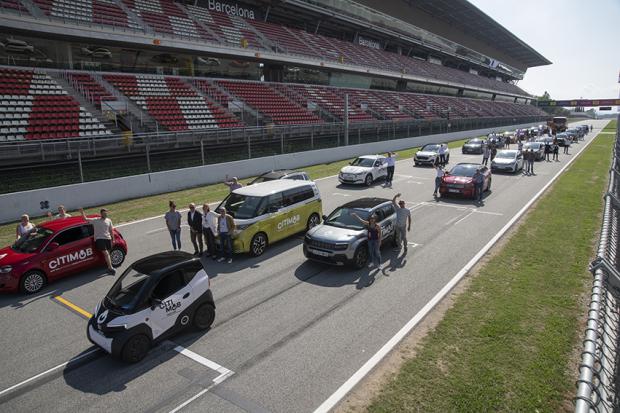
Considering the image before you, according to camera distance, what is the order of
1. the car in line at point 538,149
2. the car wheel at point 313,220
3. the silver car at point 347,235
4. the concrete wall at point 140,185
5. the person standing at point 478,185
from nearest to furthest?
the silver car at point 347,235 → the car wheel at point 313,220 → the concrete wall at point 140,185 → the person standing at point 478,185 → the car in line at point 538,149

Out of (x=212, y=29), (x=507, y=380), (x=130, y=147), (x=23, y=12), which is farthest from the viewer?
(x=212, y=29)

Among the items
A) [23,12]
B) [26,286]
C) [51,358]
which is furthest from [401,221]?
[23,12]

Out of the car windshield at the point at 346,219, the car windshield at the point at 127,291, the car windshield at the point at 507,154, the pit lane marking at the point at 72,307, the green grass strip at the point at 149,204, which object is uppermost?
Answer: the car windshield at the point at 507,154

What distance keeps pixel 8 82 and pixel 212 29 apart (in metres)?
19.3

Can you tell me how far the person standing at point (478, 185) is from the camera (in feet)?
57.0

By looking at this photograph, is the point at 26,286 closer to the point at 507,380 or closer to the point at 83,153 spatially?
the point at 507,380

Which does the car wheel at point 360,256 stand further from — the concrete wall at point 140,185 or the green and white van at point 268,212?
the concrete wall at point 140,185

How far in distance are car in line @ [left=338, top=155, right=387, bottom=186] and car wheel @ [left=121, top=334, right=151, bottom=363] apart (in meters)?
16.4

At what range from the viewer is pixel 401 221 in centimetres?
1130

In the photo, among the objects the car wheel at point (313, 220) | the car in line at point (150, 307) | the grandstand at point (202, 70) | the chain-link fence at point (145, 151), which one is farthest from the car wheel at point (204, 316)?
the grandstand at point (202, 70)

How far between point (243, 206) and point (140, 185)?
10.8 m

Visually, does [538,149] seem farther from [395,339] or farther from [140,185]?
[395,339]

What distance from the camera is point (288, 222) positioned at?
12.6 m

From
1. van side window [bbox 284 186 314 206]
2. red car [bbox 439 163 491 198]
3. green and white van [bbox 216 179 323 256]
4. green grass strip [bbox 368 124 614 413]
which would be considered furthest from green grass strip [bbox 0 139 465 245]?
green grass strip [bbox 368 124 614 413]
